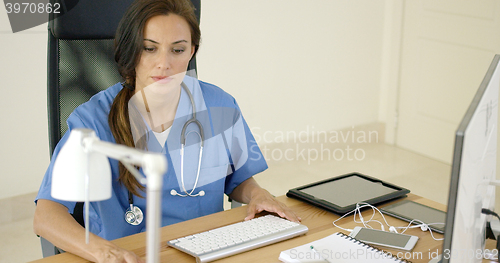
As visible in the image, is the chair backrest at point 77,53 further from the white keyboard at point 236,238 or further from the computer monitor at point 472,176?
the computer monitor at point 472,176

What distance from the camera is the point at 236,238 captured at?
1158 mm

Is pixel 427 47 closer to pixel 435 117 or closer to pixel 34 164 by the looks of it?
pixel 435 117

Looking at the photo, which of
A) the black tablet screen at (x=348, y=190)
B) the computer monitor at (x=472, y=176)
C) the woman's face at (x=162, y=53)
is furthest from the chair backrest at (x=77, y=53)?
the computer monitor at (x=472, y=176)

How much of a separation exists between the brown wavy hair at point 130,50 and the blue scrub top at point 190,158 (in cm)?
2

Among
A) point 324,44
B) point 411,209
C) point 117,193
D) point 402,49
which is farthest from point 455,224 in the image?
point 402,49

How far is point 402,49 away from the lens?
377 centimetres

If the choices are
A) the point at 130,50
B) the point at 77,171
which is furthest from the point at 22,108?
the point at 77,171

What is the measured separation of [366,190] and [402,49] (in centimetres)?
256

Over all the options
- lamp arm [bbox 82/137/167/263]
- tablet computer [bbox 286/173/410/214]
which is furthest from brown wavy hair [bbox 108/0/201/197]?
lamp arm [bbox 82/137/167/263]

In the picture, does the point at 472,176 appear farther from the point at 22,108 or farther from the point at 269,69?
the point at 269,69

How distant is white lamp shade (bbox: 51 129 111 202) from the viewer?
2.22 ft

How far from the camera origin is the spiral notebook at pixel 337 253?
3.55 ft

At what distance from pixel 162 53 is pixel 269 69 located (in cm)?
194

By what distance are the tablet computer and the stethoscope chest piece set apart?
401mm
